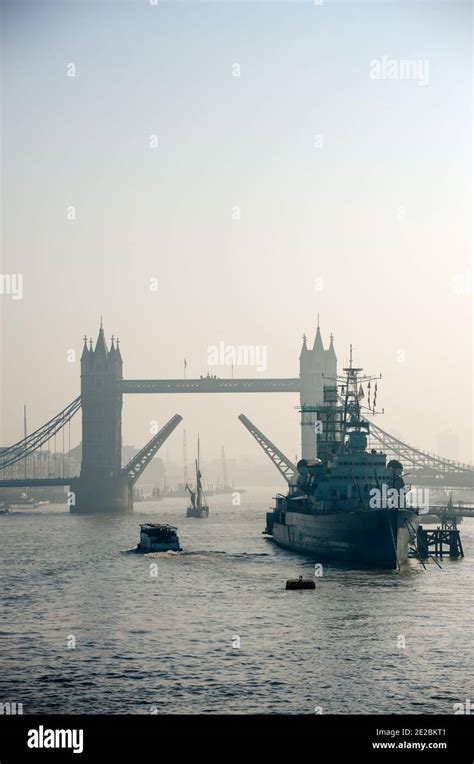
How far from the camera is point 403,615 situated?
53.5 m

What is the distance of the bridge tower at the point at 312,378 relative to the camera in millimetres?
183125

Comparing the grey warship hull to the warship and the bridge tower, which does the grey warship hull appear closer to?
the warship

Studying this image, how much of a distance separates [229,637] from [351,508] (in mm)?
35214

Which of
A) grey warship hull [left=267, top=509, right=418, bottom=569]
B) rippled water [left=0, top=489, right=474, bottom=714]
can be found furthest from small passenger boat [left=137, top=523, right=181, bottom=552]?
grey warship hull [left=267, top=509, right=418, bottom=569]

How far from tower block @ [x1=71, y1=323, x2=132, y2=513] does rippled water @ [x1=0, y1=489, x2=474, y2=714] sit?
289ft

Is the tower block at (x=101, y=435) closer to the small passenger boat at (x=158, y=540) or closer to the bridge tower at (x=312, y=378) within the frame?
the bridge tower at (x=312, y=378)

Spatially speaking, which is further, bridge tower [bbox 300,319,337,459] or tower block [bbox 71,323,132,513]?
bridge tower [bbox 300,319,337,459]

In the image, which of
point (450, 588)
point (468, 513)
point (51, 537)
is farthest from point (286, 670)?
point (468, 513)

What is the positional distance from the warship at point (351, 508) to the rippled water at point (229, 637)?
8.56 feet

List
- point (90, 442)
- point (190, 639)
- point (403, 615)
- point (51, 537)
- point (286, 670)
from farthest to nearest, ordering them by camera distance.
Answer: point (90, 442) < point (51, 537) < point (403, 615) < point (190, 639) < point (286, 670)

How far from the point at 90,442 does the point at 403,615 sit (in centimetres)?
12770

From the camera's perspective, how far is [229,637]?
159 feet

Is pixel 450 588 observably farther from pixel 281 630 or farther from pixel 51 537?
pixel 51 537

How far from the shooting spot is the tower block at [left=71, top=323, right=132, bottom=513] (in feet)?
559
